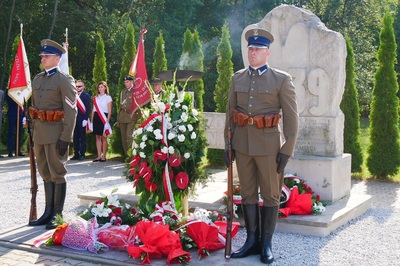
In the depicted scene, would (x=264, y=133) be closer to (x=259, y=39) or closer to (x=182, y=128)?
(x=259, y=39)

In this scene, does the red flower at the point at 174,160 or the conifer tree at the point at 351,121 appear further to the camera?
the conifer tree at the point at 351,121

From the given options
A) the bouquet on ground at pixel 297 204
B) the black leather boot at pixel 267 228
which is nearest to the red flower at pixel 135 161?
the bouquet on ground at pixel 297 204

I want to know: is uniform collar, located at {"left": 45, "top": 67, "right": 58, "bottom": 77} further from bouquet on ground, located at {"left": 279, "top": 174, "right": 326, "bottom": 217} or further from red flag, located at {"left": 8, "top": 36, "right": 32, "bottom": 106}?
red flag, located at {"left": 8, "top": 36, "right": 32, "bottom": 106}

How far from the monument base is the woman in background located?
6064 millimetres

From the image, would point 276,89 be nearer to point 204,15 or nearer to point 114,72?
point 114,72

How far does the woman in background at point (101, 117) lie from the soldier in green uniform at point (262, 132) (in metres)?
7.72

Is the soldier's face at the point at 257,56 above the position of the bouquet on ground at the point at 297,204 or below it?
above

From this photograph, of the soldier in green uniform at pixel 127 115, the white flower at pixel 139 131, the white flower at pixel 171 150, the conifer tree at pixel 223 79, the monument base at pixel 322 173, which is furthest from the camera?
the conifer tree at pixel 223 79

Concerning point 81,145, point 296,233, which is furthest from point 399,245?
point 81,145

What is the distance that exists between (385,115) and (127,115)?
16.2 ft

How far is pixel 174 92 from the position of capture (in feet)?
21.6

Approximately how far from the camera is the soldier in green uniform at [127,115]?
1206 cm

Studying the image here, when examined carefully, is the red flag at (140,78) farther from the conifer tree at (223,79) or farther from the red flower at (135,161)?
the red flower at (135,161)

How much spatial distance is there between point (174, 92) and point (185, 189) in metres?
1.04
